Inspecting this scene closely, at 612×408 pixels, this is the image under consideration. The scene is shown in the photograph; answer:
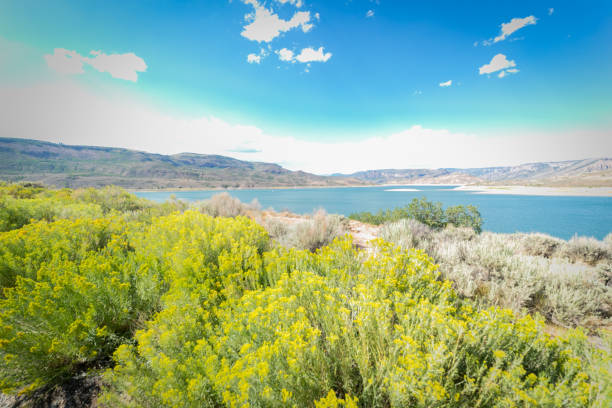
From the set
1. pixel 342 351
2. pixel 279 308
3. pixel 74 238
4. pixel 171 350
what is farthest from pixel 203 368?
pixel 74 238

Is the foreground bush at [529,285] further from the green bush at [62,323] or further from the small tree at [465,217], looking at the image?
the green bush at [62,323]

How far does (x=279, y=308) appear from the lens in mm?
2035

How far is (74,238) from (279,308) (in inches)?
176

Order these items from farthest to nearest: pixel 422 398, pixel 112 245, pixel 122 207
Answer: pixel 122 207
pixel 112 245
pixel 422 398

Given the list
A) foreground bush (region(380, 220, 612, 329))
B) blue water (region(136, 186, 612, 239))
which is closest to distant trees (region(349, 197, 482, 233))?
blue water (region(136, 186, 612, 239))

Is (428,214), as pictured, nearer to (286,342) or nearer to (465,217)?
(465,217)

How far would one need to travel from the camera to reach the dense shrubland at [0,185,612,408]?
1.47m

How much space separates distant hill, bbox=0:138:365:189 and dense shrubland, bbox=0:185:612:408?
8413cm

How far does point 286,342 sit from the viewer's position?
1614mm

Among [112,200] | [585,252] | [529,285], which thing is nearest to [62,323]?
[529,285]

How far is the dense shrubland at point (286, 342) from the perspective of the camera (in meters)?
1.47

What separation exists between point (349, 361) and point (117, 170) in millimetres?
157091

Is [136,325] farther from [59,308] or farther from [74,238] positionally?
[74,238]

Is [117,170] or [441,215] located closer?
[441,215]
